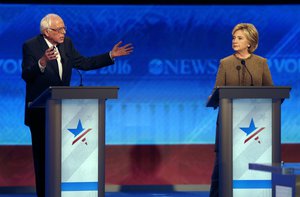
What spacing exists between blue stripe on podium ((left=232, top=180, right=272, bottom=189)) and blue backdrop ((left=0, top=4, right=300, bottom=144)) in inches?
130

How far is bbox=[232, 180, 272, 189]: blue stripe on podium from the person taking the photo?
4.47 m

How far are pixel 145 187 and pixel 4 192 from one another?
133 cm

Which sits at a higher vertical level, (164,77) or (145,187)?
(164,77)

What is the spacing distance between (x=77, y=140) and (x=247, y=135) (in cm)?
94

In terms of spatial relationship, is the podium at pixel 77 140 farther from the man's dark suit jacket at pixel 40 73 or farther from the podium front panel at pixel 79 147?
the man's dark suit jacket at pixel 40 73

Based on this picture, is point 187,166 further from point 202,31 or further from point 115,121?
point 202,31

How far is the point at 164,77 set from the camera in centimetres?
777

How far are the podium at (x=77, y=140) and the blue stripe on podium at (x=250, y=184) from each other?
739 millimetres

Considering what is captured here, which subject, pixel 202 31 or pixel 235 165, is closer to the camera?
pixel 235 165

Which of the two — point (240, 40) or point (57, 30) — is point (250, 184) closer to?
point (240, 40)

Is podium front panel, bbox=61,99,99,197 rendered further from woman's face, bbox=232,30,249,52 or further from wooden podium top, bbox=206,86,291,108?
woman's face, bbox=232,30,249,52

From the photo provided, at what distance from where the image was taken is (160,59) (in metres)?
7.75

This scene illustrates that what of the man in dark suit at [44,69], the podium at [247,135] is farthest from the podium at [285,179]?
the man in dark suit at [44,69]

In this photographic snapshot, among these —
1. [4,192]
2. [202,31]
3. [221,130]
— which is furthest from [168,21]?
[221,130]
